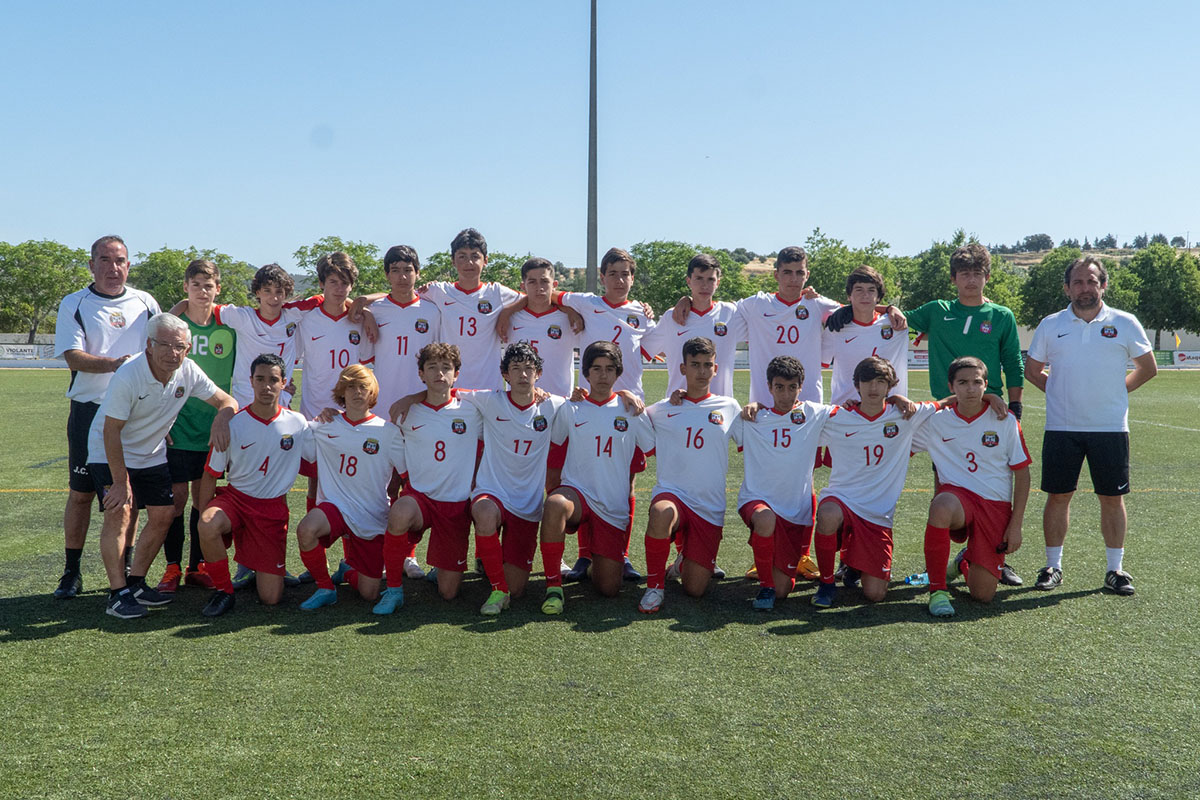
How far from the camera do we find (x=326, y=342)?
17.9 ft

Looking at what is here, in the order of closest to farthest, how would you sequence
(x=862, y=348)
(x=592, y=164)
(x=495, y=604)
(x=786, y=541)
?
(x=495, y=604) < (x=786, y=541) < (x=862, y=348) < (x=592, y=164)

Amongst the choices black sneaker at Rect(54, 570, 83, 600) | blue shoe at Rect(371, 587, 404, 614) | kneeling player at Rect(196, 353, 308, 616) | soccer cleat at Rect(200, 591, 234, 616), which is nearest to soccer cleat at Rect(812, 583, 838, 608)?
blue shoe at Rect(371, 587, 404, 614)

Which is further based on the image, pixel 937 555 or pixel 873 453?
pixel 873 453

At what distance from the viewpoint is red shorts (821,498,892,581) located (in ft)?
15.5

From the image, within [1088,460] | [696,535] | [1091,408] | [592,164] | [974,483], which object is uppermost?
[592,164]

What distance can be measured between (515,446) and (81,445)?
2.38 m

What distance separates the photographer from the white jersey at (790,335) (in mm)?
5512

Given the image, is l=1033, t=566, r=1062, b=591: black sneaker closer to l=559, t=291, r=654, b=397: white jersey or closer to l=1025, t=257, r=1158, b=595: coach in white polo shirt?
l=1025, t=257, r=1158, b=595: coach in white polo shirt

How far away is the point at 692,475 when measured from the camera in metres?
4.86

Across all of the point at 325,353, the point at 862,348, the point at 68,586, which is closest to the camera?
the point at 68,586

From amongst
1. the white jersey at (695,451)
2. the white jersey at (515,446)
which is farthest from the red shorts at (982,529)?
the white jersey at (515,446)

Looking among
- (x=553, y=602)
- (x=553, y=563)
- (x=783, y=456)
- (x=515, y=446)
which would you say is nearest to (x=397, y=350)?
(x=515, y=446)

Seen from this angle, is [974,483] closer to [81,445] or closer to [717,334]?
[717,334]

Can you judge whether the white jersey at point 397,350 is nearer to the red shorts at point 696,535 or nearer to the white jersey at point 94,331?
the white jersey at point 94,331
